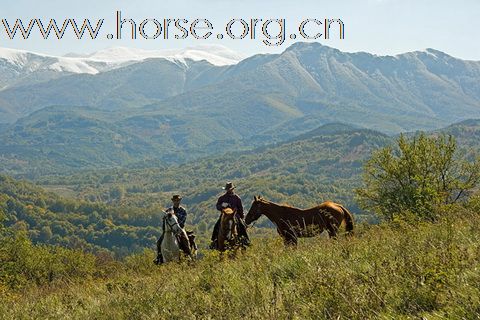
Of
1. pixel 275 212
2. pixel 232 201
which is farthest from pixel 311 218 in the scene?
pixel 232 201

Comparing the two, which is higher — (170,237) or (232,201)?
(232,201)

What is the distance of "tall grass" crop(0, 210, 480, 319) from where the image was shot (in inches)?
205

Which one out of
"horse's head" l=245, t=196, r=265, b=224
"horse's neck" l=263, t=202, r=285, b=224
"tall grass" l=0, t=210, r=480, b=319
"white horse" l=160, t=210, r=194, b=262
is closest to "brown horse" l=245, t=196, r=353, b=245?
"horse's neck" l=263, t=202, r=285, b=224

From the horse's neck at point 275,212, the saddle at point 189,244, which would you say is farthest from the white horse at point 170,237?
the horse's neck at point 275,212

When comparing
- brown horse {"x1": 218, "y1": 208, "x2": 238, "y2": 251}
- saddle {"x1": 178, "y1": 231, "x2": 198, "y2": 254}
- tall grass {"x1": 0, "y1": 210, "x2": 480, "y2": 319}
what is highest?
tall grass {"x1": 0, "y1": 210, "x2": 480, "y2": 319}

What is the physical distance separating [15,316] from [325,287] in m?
6.28

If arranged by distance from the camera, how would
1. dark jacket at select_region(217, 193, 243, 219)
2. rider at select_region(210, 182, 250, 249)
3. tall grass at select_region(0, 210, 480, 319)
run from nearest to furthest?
tall grass at select_region(0, 210, 480, 319) → rider at select_region(210, 182, 250, 249) → dark jacket at select_region(217, 193, 243, 219)

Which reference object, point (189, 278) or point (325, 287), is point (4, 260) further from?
point (325, 287)

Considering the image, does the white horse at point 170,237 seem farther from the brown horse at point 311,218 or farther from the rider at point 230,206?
→ the brown horse at point 311,218

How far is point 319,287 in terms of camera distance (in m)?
5.95

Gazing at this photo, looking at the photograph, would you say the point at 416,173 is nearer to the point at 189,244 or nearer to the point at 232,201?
the point at 232,201

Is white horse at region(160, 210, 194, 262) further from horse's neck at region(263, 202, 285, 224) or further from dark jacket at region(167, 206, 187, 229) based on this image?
horse's neck at region(263, 202, 285, 224)

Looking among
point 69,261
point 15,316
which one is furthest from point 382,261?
point 69,261

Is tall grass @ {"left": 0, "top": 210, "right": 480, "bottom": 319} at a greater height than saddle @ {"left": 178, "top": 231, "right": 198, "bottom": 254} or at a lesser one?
greater
